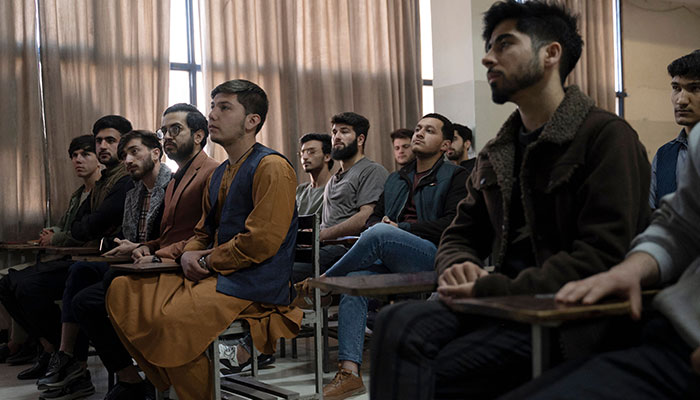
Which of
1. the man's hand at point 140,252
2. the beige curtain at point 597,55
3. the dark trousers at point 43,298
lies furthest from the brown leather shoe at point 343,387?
the beige curtain at point 597,55

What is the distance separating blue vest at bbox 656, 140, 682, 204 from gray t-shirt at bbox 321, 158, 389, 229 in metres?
1.65

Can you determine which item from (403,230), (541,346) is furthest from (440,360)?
(403,230)

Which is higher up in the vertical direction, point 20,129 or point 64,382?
point 20,129

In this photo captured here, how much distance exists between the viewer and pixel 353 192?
437 cm

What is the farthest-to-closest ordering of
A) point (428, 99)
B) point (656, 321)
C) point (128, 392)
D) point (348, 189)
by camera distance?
point (428, 99)
point (348, 189)
point (128, 392)
point (656, 321)

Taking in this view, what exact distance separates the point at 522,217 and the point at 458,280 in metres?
0.26

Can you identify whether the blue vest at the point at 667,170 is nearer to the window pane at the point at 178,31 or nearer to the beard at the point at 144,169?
the beard at the point at 144,169

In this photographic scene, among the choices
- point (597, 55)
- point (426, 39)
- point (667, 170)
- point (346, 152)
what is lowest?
point (667, 170)

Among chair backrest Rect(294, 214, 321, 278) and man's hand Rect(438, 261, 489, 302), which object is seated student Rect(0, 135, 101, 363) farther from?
man's hand Rect(438, 261, 489, 302)

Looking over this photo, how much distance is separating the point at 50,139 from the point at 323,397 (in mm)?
3127

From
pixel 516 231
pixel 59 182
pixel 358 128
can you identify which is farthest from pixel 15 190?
pixel 516 231

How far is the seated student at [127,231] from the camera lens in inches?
129

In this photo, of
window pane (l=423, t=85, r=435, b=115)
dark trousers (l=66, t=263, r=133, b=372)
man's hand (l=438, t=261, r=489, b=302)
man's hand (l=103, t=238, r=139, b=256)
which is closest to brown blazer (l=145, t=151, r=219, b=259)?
man's hand (l=103, t=238, r=139, b=256)

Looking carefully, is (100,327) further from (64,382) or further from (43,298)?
(43,298)
